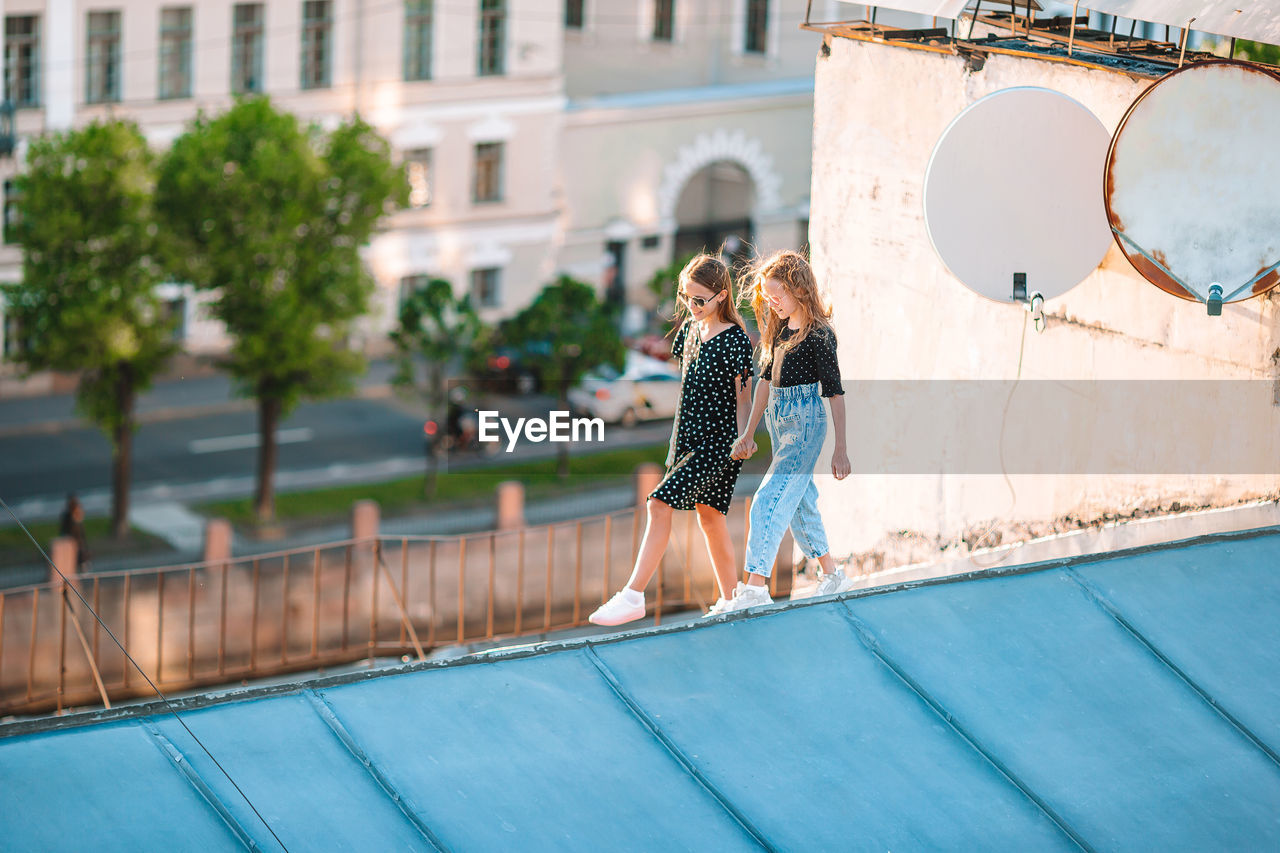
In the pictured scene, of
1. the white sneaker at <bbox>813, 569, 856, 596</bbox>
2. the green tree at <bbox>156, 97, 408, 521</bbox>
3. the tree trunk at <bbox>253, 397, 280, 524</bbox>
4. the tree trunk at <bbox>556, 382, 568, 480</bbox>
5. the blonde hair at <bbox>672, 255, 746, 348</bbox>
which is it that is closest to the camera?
the blonde hair at <bbox>672, 255, 746, 348</bbox>

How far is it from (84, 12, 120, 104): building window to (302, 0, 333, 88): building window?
12.4ft

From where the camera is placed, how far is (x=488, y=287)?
1447 inches

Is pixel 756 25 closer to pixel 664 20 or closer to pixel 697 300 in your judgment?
pixel 664 20

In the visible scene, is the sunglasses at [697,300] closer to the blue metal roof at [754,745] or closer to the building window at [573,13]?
the blue metal roof at [754,745]

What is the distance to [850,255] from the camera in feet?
32.0

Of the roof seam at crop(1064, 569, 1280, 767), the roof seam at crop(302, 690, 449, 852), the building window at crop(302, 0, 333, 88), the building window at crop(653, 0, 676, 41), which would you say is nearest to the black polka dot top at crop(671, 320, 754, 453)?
the roof seam at crop(1064, 569, 1280, 767)

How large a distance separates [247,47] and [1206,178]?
2713 cm

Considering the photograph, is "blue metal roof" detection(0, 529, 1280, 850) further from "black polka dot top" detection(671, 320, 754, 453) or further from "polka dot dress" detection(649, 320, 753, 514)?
"black polka dot top" detection(671, 320, 754, 453)

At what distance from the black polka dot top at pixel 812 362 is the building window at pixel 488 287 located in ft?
96.6

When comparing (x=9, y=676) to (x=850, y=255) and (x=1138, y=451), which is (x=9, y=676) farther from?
(x=1138, y=451)

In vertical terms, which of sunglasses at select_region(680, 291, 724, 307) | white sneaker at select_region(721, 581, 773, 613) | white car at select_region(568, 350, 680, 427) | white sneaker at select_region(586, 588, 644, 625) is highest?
sunglasses at select_region(680, 291, 724, 307)

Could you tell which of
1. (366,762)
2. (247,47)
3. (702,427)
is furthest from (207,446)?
(366,762)

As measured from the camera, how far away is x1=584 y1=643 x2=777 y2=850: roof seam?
5707mm

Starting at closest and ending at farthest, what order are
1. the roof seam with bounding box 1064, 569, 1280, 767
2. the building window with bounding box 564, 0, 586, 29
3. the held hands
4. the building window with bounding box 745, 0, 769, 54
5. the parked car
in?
the roof seam with bounding box 1064, 569, 1280, 767
the held hands
the parked car
the building window with bounding box 564, 0, 586, 29
the building window with bounding box 745, 0, 769, 54
